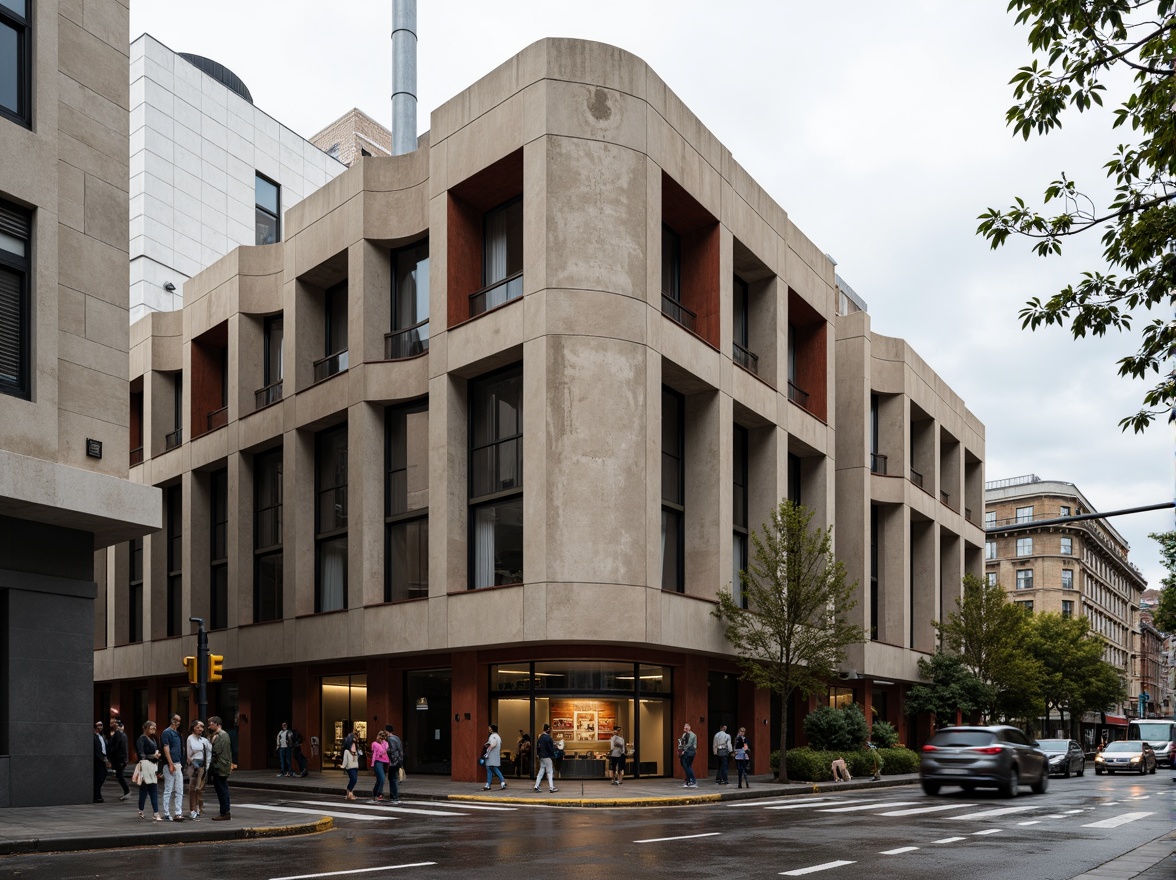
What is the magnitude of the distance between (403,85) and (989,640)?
115 ft

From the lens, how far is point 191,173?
56062 mm

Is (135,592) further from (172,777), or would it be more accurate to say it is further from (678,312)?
(172,777)

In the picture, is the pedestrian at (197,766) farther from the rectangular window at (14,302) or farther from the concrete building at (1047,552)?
the concrete building at (1047,552)

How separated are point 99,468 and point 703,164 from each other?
20.5 meters

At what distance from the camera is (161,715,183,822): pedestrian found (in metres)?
19.0

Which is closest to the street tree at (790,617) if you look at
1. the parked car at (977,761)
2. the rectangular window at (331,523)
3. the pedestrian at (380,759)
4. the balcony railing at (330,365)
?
the parked car at (977,761)

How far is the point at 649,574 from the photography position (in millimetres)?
30719

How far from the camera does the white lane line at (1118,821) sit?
1992 cm

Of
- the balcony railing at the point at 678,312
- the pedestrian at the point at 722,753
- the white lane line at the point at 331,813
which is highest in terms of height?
the balcony railing at the point at 678,312

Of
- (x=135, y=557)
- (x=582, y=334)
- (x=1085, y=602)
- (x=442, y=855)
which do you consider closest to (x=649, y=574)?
(x=582, y=334)

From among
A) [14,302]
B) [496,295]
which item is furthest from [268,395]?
[14,302]

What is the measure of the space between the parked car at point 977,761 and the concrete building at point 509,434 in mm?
7431

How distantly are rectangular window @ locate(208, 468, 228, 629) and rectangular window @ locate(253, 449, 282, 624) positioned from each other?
7.04ft

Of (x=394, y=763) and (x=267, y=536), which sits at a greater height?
(x=267, y=536)
